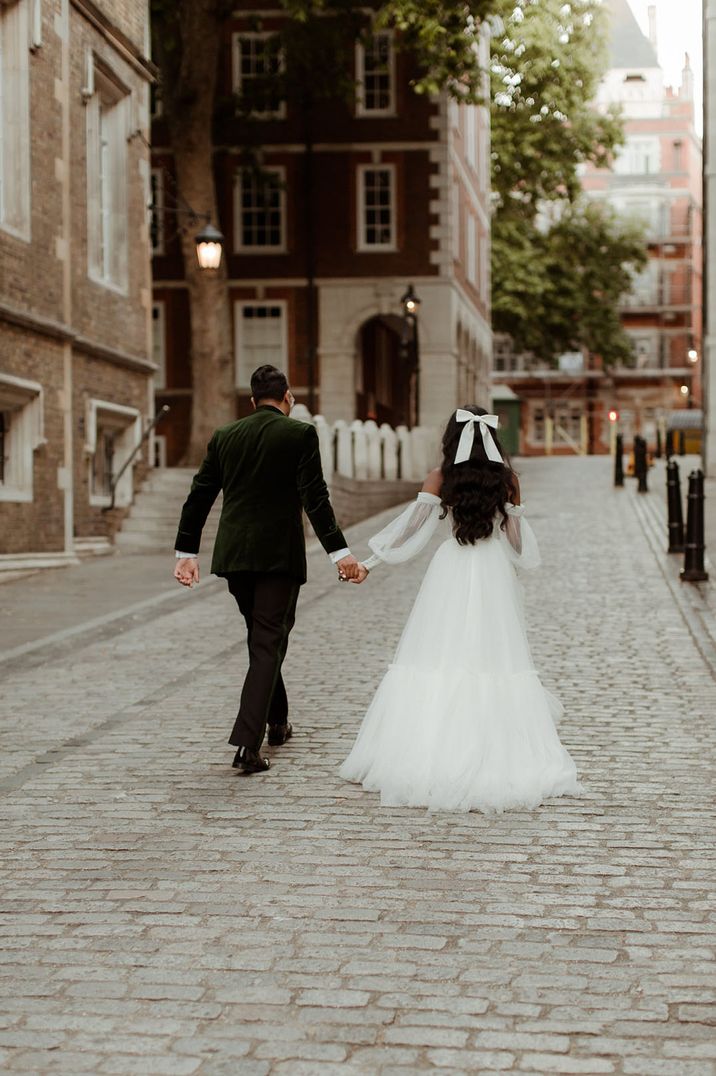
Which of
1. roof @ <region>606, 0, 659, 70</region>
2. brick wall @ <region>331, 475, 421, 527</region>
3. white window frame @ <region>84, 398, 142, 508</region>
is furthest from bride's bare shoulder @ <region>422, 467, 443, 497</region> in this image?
roof @ <region>606, 0, 659, 70</region>

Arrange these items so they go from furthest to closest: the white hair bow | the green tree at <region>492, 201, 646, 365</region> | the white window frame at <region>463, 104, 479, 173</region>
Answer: the green tree at <region>492, 201, 646, 365</region> < the white window frame at <region>463, 104, 479, 173</region> < the white hair bow

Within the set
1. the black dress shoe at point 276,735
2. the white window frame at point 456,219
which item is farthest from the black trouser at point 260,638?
the white window frame at point 456,219

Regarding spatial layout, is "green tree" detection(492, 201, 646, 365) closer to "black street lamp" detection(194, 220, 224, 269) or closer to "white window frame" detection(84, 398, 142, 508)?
"white window frame" detection(84, 398, 142, 508)

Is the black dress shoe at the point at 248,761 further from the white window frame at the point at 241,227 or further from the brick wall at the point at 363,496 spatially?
the white window frame at the point at 241,227

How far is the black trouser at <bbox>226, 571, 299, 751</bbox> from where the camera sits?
6.84 meters

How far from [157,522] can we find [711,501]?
32.8 ft

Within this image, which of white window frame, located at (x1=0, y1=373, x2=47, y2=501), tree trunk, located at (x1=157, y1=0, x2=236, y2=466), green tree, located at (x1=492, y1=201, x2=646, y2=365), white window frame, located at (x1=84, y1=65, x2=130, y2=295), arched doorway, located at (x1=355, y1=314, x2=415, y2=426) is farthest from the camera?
green tree, located at (x1=492, y1=201, x2=646, y2=365)

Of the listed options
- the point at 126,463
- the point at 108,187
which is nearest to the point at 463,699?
the point at 126,463

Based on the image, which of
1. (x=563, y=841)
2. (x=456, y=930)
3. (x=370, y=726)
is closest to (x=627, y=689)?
(x=370, y=726)

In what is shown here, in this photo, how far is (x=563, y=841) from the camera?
5656 millimetres

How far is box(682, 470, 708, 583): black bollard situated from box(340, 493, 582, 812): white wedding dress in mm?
8236

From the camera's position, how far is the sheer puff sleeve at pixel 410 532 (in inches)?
264

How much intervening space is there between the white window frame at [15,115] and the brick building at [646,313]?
58309mm

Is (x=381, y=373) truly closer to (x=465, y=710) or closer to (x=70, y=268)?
(x=70, y=268)
